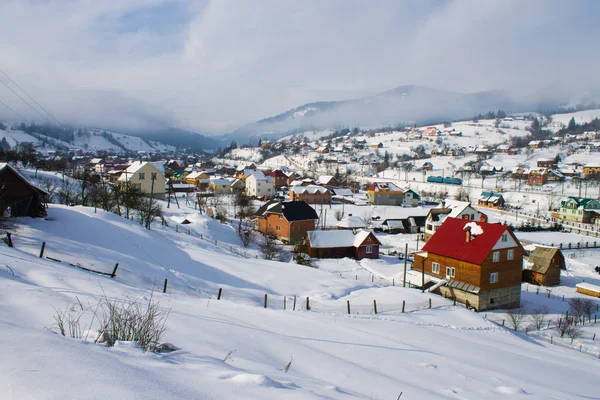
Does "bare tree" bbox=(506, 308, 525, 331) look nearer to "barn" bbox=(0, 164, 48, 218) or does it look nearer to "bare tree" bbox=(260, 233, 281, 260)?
"bare tree" bbox=(260, 233, 281, 260)

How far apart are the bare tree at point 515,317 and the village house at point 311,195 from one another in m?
46.5

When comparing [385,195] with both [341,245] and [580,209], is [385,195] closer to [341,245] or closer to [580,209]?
[580,209]

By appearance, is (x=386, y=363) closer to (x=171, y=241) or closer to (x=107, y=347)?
(x=107, y=347)

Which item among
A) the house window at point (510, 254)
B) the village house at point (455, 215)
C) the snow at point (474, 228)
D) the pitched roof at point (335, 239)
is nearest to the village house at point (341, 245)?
the pitched roof at point (335, 239)

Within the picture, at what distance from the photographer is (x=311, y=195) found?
2699 inches

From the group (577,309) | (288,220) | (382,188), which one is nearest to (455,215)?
(577,309)

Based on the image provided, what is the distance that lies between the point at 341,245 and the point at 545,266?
52.3 ft

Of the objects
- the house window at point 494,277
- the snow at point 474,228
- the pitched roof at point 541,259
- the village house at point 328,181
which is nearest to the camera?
the house window at point 494,277

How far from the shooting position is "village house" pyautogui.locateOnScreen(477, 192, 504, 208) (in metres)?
68.4

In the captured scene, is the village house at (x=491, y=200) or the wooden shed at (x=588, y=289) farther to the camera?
the village house at (x=491, y=200)

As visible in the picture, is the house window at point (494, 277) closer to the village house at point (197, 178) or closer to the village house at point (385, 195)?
the village house at point (385, 195)

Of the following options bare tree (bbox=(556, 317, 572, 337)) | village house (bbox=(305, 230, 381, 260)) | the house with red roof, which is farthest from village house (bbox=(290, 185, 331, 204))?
bare tree (bbox=(556, 317, 572, 337))

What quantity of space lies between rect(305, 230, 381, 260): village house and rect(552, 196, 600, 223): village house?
4339 cm

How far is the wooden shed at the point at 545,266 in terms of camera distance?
2925 centimetres
